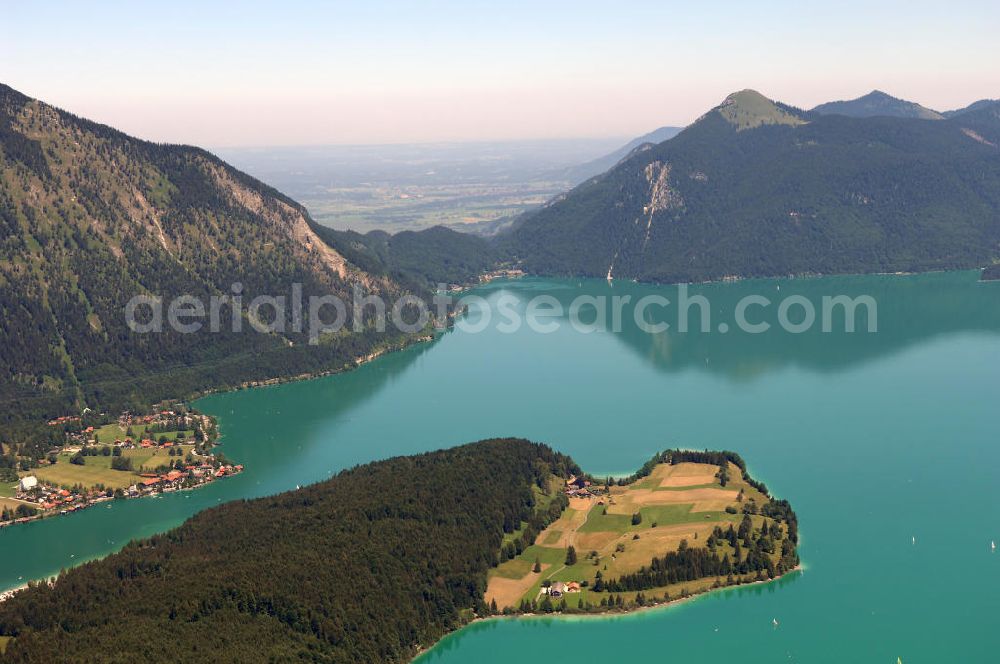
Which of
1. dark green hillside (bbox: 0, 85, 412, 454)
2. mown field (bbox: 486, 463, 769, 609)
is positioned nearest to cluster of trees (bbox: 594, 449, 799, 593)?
mown field (bbox: 486, 463, 769, 609)

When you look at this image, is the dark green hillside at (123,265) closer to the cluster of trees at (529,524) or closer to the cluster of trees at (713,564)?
the cluster of trees at (529,524)

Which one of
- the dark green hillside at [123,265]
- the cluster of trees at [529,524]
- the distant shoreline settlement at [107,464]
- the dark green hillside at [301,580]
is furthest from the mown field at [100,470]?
the cluster of trees at [529,524]

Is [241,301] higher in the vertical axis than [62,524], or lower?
higher

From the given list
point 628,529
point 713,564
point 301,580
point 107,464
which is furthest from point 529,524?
point 107,464

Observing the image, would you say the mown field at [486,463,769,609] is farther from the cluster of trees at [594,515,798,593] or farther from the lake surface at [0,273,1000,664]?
the lake surface at [0,273,1000,664]

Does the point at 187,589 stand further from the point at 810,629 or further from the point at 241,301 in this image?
the point at 241,301

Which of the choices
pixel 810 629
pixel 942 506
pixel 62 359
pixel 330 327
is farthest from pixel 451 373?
Result: pixel 810 629

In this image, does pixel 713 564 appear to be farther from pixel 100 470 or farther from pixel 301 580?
pixel 100 470
